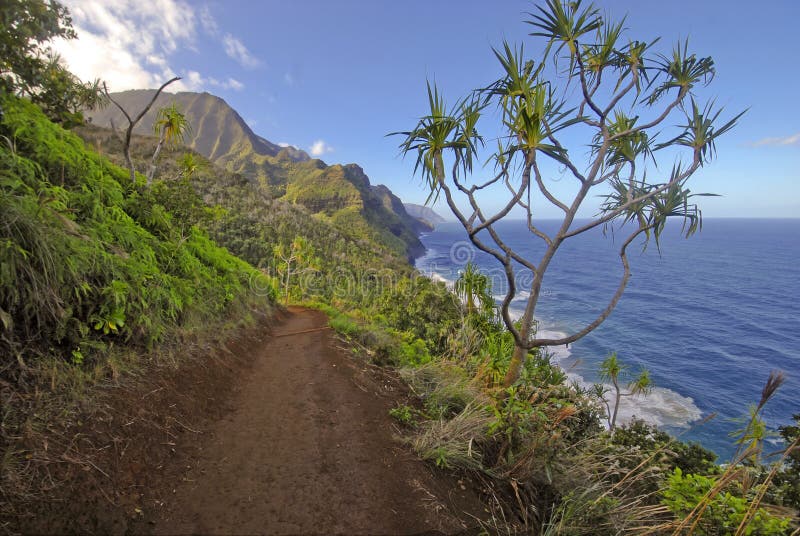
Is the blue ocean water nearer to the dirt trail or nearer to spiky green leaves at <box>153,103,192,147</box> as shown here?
the dirt trail

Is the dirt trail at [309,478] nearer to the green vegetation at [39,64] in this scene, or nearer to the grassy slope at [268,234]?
the green vegetation at [39,64]

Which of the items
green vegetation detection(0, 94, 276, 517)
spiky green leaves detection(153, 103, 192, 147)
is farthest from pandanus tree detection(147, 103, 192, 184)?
green vegetation detection(0, 94, 276, 517)

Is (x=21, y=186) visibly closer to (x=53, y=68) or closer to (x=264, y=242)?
(x=53, y=68)

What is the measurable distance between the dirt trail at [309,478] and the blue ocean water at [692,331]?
2436mm

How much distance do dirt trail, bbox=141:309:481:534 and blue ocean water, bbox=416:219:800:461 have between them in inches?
95.9

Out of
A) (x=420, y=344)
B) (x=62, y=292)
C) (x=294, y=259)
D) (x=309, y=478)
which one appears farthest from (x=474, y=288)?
(x=294, y=259)

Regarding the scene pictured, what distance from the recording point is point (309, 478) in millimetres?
3051

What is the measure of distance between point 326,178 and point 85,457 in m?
131

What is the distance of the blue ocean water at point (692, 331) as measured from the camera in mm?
23734

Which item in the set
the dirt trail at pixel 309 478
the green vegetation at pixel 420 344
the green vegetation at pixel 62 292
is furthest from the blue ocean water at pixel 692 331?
the green vegetation at pixel 62 292

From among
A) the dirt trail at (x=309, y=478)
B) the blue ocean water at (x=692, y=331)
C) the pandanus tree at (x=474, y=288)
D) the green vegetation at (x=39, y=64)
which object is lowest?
the blue ocean water at (x=692, y=331)

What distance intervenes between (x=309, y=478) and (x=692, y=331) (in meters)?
47.4

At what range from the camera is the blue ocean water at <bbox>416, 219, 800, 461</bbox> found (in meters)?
23.7

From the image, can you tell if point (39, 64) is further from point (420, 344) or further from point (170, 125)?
point (420, 344)
